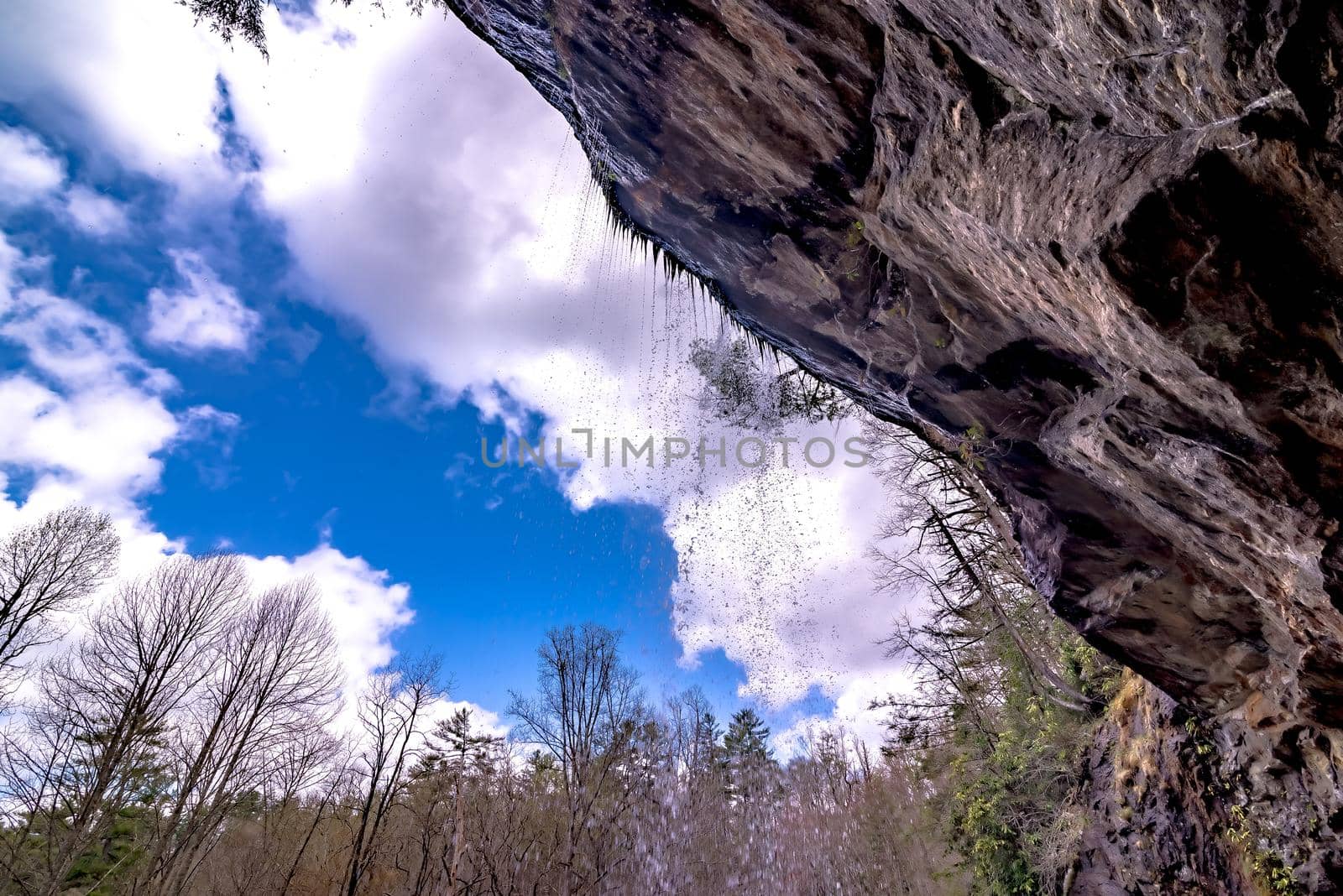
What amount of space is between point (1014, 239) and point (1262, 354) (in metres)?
1.54

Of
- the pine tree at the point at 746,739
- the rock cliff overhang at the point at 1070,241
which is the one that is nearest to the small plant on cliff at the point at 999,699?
the rock cliff overhang at the point at 1070,241

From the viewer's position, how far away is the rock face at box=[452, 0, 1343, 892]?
2.84 meters

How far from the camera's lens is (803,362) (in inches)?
364

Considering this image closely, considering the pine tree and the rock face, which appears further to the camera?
the pine tree

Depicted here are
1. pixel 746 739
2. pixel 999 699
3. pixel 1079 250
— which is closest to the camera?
pixel 1079 250

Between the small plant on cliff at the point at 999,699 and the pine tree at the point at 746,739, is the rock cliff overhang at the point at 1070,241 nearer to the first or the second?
the small plant on cliff at the point at 999,699

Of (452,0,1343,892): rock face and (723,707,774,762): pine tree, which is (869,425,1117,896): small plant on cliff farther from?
(723,707,774,762): pine tree

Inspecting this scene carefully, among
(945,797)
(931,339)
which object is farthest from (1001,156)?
(945,797)

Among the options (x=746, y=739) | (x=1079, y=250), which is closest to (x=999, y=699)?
(x=1079, y=250)

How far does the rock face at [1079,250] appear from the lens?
284cm

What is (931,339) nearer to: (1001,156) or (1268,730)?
(1001,156)

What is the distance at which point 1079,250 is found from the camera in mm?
3475

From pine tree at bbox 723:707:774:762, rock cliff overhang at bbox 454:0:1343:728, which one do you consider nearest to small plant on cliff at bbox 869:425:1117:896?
rock cliff overhang at bbox 454:0:1343:728

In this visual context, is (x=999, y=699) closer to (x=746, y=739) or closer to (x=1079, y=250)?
(x=1079, y=250)
